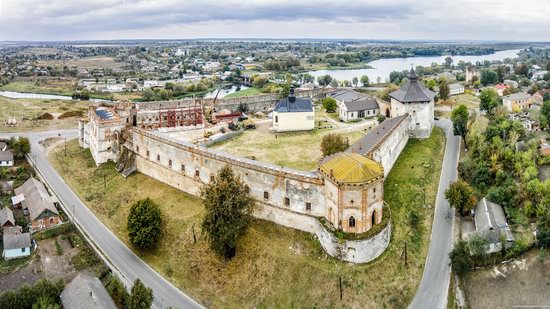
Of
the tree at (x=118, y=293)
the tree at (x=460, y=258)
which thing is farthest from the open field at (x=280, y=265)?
the tree at (x=118, y=293)

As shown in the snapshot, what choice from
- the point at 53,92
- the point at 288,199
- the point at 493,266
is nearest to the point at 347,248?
the point at 288,199

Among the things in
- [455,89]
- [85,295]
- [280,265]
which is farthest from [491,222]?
[455,89]

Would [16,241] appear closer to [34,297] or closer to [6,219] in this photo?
[6,219]

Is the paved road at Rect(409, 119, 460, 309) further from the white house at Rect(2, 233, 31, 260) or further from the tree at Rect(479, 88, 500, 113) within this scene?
the white house at Rect(2, 233, 31, 260)

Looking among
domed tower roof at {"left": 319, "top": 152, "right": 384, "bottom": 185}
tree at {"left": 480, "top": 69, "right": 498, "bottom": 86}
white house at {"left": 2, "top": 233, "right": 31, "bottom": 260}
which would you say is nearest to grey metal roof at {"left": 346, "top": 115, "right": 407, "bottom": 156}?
domed tower roof at {"left": 319, "top": 152, "right": 384, "bottom": 185}

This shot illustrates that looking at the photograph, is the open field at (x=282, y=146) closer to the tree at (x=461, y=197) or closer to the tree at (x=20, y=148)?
the tree at (x=461, y=197)

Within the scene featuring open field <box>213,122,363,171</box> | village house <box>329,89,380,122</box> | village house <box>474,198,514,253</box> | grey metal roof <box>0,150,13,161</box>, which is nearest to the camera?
village house <box>474,198,514,253</box>
